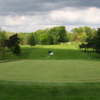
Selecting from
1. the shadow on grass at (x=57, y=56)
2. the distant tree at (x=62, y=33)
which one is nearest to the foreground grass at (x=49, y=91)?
the shadow on grass at (x=57, y=56)

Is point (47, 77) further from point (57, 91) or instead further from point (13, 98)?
point (13, 98)

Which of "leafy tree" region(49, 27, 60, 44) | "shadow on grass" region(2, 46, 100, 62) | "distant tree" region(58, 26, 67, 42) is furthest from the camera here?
"distant tree" region(58, 26, 67, 42)

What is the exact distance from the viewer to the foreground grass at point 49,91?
861 centimetres

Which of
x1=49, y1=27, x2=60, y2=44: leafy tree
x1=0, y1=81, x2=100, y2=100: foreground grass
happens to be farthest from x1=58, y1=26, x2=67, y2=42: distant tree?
x1=0, y1=81, x2=100, y2=100: foreground grass

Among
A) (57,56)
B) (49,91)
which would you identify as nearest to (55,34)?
(57,56)

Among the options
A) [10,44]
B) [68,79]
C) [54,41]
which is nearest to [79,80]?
[68,79]

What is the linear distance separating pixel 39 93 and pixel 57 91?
39.7 inches

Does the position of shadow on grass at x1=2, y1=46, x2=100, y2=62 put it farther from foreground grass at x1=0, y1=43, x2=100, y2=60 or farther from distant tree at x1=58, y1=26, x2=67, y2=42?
distant tree at x1=58, y1=26, x2=67, y2=42

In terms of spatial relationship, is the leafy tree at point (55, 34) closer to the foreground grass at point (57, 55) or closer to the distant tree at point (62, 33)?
the distant tree at point (62, 33)

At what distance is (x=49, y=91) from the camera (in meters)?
9.30

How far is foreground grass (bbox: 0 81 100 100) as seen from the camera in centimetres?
861

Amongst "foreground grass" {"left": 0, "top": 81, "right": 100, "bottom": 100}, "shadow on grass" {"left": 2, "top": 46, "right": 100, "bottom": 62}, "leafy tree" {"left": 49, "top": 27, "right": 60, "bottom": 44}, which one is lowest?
"shadow on grass" {"left": 2, "top": 46, "right": 100, "bottom": 62}

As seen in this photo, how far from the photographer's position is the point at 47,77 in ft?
38.0

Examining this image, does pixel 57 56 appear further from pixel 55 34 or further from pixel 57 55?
pixel 55 34
